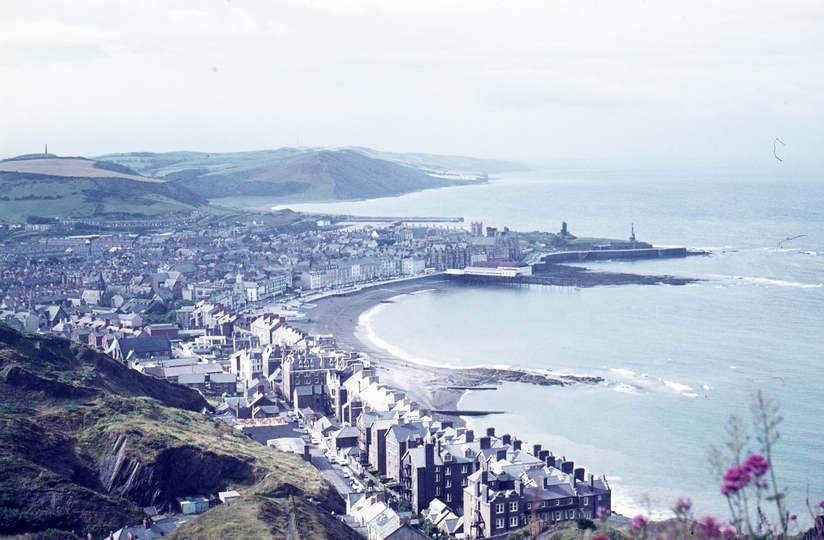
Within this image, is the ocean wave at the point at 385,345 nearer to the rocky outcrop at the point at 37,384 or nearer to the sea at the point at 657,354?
the sea at the point at 657,354

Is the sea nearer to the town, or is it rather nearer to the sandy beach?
the sandy beach

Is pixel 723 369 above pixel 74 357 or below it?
below

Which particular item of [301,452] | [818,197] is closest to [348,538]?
[301,452]

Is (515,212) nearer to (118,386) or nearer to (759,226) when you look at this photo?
(759,226)

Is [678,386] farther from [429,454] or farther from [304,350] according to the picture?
[429,454]

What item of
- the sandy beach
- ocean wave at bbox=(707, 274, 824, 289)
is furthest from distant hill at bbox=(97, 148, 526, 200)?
ocean wave at bbox=(707, 274, 824, 289)

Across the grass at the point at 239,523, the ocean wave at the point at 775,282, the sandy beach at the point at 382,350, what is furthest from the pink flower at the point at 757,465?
the ocean wave at the point at 775,282
